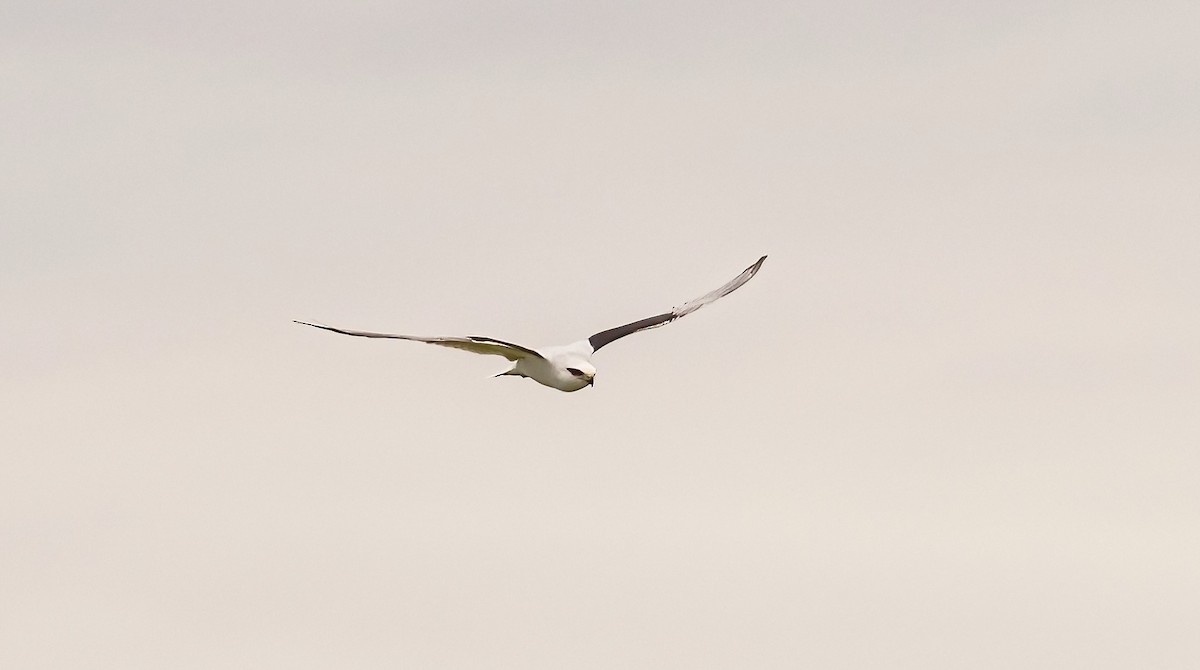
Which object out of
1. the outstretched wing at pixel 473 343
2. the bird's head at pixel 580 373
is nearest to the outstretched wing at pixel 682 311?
the bird's head at pixel 580 373

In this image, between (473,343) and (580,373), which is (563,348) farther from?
(473,343)

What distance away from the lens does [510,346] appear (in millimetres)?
35750

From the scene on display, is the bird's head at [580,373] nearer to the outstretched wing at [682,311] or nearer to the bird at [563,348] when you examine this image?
the bird at [563,348]

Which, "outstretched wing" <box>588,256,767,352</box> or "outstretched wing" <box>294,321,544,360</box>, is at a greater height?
"outstretched wing" <box>588,256,767,352</box>

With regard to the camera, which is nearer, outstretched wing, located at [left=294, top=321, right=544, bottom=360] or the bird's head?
outstretched wing, located at [left=294, top=321, right=544, bottom=360]

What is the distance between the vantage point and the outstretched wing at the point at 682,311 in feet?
155

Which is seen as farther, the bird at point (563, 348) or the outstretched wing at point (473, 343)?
the bird at point (563, 348)

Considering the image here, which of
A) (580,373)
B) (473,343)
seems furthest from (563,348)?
(473,343)

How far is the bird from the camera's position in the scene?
1348 inches

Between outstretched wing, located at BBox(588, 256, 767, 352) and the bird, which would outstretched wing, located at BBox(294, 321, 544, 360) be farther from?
outstretched wing, located at BBox(588, 256, 767, 352)

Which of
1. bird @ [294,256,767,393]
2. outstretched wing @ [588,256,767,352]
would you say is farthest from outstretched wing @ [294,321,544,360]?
outstretched wing @ [588,256,767,352]

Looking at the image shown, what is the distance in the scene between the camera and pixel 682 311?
1929 inches

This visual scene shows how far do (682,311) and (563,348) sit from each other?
25.1 ft

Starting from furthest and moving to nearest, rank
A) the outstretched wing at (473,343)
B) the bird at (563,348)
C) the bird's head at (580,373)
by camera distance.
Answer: the bird's head at (580,373)
the bird at (563,348)
the outstretched wing at (473,343)
